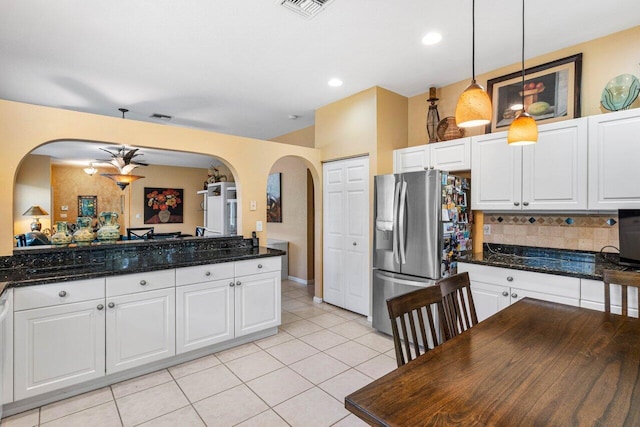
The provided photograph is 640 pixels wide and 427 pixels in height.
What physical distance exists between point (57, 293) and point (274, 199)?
429 centimetres

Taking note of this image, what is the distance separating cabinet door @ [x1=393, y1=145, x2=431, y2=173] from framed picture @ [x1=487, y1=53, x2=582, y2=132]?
68 cm

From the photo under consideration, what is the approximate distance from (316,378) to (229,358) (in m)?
0.86

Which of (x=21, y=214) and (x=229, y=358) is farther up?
(x=21, y=214)

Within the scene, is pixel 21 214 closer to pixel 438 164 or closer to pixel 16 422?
pixel 16 422

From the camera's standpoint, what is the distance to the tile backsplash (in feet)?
8.57

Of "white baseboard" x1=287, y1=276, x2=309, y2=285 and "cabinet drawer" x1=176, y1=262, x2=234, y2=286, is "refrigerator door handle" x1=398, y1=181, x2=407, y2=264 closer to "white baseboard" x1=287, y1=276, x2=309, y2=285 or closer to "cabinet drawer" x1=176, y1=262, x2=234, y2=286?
"cabinet drawer" x1=176, y1=262, x2=234, y2=286

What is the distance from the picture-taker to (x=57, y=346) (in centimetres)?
215

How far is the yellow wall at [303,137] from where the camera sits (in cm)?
539

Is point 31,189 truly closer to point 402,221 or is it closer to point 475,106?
point 402,221

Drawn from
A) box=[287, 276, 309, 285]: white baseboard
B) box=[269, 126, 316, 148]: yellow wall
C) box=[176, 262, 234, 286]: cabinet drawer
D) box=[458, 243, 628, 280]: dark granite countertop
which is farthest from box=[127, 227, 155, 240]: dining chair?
box=[458, 243, 628, 280]: dark granite countertop

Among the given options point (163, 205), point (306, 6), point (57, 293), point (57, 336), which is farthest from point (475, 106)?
point (163, 205)

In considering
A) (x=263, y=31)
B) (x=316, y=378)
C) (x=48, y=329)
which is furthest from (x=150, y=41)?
(x=316, y=378)

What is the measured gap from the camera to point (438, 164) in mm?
Result: 3363

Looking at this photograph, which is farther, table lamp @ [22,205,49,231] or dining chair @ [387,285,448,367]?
table lamp @ [22,205,49,231]
